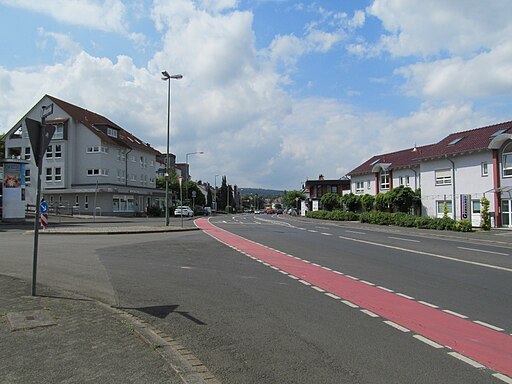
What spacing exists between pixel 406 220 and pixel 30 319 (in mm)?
36659

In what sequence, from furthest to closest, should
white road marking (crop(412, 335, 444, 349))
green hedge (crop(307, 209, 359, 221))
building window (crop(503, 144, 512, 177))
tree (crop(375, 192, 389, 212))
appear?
1. green hedge (crop(307, 209, 359, 221))
2. tree (crop(375, 192, 389, 212))
3. building window (crop(503, 144, 512, 177))
4. white road marking (crop(412, 335, 444, 349))

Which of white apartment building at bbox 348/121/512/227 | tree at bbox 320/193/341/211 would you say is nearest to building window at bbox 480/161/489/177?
white apartment building at bbox 348/121/512/227

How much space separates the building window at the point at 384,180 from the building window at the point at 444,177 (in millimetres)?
12948

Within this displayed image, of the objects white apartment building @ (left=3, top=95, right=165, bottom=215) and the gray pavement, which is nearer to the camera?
the gray pavement

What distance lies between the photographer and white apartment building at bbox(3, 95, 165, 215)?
5641cm

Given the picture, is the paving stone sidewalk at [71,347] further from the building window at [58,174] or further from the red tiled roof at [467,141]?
the building window at [58,174]

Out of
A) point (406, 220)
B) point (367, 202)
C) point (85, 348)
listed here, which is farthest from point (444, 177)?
point (85, 348)

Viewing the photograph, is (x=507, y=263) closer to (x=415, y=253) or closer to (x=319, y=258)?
(x=415, y=253)

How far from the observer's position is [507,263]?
14.4 metres

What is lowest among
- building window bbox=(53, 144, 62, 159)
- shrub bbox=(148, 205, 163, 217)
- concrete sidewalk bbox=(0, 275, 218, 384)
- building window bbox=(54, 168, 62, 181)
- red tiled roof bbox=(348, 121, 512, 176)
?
concrete sidewalk bbox=(0, 275, 218, 384)

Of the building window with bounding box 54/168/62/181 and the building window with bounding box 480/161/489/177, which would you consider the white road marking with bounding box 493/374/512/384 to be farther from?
the building window with bounding box 54/168/62/181

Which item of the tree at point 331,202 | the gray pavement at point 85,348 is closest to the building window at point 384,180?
the tree at point 331,202

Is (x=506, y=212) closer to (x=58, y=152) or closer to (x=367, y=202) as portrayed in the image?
(x=367, y=202)

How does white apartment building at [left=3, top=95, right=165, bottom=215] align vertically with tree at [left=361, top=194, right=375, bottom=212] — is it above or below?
above
